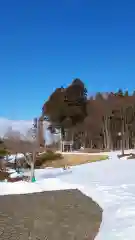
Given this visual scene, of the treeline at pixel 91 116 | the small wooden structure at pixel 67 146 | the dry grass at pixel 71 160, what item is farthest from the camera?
the small wooden structure at pixel 67 146

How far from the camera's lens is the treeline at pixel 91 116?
37.1 metres

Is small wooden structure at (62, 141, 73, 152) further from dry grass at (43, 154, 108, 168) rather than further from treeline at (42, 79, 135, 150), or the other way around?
dry grass at (43, 154, 108, 168)

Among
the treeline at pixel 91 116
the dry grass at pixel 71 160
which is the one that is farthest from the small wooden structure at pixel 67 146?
the dry grass at pixel 71 160

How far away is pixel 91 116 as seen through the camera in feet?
128

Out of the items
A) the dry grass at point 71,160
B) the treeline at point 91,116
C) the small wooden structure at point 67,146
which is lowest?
the dry grass at point 71,160

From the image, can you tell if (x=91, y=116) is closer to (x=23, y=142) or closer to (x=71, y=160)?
(x=71, y=160)

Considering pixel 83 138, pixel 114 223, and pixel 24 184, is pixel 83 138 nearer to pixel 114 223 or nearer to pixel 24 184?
pixel 24 184

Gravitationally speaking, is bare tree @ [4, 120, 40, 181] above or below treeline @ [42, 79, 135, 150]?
below

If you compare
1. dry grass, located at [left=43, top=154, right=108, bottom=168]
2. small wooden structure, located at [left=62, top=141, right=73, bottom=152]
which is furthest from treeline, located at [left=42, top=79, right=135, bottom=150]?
dry grass, located at [left=43, top=154, right=108, bottom=168]

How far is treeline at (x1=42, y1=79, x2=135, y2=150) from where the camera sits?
37094 millimetres

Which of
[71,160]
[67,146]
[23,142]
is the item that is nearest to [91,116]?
[67,146]

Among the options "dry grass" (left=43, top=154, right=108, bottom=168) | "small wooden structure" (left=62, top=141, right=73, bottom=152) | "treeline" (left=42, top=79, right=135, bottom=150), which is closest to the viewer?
"dry grass" (left=43, top=154, right=108, bottom=168)

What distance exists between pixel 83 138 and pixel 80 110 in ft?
11.7

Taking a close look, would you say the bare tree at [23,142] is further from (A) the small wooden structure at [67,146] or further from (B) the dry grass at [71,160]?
(A) the small wooden structure at [67,146]
